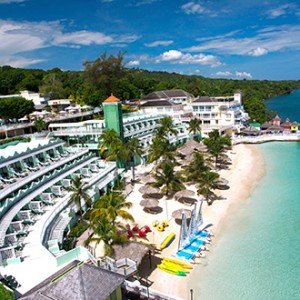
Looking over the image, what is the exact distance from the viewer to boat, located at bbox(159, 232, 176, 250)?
2380 cm

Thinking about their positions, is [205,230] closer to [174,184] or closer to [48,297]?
[174,184]

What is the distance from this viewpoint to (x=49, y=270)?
56.1 feet

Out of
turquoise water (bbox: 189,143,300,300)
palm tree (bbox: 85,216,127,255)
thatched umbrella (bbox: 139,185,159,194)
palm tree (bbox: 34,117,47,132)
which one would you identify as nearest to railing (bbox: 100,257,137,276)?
palm tree (bbox: 85,216,127,255)

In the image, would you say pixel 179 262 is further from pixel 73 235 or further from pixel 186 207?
pixel 186 207

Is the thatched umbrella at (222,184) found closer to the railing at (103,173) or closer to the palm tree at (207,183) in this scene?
the palm tree at (207,183)

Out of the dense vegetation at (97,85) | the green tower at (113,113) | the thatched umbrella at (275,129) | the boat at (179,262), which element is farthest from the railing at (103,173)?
the thatched umbrella at (275,129)

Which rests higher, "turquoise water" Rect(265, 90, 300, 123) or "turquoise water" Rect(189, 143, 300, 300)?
"turquoise water" Rect(265, 90, 300, 123)

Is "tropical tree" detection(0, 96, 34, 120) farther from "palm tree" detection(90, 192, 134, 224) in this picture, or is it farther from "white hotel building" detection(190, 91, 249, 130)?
"white hotel building" detection(190, 91, 249, 130)

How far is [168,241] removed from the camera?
24453 mm

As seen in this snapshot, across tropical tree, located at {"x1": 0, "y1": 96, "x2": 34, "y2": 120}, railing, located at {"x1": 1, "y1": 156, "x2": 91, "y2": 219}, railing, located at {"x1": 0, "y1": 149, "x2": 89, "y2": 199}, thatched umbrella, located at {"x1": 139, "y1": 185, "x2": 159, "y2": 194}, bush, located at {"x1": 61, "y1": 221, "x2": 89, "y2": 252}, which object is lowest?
bush, located at {"x1": 61, "y1": 221, "x2": 89, "y2": 252}

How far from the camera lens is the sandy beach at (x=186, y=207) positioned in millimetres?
19875

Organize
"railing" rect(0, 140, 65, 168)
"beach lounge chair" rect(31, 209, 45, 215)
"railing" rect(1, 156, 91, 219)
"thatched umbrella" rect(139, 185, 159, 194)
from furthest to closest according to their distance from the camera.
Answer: "thatched umbrella" rect(139, 185, 159, 194) → "railing" rect(0, 140, 65, 168) → "beach lounge chair" rect(31, 209, 45, 215) → "railing" rect(1, 156, 91, 219)

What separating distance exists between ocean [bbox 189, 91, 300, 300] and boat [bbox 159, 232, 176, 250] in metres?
3.40

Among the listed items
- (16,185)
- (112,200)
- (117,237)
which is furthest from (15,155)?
(117,237)
